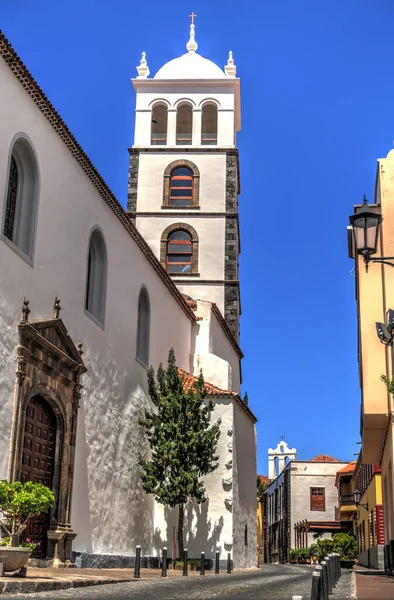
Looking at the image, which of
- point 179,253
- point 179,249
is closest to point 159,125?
point 179,249

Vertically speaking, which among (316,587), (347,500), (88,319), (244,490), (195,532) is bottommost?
(316,587)

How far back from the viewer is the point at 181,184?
35.3 metres

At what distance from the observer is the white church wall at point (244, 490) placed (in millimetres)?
22281

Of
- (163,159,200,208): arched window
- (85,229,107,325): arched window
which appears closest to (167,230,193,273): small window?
(163,159,200,208): arched window

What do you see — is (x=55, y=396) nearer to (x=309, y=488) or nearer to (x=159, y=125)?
(x=159, y=125)

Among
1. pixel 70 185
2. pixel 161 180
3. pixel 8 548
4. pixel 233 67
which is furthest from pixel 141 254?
pixel 233 67

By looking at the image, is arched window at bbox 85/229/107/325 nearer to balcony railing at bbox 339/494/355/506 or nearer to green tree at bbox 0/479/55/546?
green tree at bbox 0/479/55/546

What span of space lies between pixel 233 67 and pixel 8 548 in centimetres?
3213

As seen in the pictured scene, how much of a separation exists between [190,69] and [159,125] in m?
3.18

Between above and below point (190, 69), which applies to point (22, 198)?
below

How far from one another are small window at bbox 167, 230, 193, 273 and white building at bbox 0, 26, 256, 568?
15.3 ft

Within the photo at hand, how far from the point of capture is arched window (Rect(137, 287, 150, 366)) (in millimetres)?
21266

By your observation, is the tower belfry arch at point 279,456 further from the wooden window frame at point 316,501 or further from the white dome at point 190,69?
the white dome at point 190,69

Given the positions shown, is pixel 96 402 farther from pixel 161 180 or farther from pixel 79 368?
pixel 161 180
